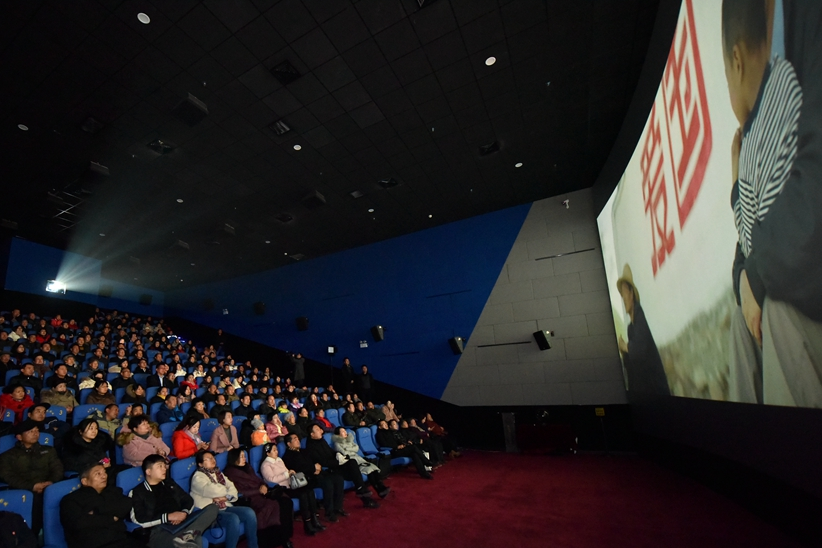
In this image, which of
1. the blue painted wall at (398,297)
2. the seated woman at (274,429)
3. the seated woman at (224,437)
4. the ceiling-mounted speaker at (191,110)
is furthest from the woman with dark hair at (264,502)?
the blue painted wall at (398,297)

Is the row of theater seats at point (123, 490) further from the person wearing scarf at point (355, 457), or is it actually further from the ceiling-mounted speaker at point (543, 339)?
the ceiling-mounted speaker at point (543, 339)

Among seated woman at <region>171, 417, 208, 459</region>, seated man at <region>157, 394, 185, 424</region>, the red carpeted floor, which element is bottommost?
the red carpeted floor

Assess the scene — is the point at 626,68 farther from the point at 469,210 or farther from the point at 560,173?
the point at 469,210

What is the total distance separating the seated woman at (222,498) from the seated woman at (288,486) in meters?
0.44

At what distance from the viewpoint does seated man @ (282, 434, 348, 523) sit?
3883 millimetres

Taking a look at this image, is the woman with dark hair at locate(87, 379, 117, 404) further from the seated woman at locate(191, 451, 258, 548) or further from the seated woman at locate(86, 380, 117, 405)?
the seated woman at locate(191, 451, 258, 548)

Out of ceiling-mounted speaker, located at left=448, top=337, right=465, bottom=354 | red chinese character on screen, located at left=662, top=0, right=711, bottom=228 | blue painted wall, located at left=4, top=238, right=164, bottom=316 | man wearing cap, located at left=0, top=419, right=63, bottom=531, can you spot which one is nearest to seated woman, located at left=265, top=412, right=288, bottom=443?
man wearing cap, located at left=0, top=419, right=63, bottom=531

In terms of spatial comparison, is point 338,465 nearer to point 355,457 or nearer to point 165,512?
point 355,457

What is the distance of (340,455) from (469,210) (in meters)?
5.30

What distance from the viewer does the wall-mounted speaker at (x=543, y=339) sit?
7.24m

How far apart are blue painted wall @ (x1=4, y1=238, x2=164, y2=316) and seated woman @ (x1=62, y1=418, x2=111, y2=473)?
799 centimetres

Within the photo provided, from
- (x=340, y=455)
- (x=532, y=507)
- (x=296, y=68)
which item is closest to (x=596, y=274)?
(x=532, y=507)

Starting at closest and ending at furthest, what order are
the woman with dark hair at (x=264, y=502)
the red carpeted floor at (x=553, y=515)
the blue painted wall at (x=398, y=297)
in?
1. the red carpeted floor at (x=553, y=515)
2. the woman with dark hair at (x=264, y=502)
3. the blue painted wall at (x=398, y=297)

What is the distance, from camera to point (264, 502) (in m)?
3.30
